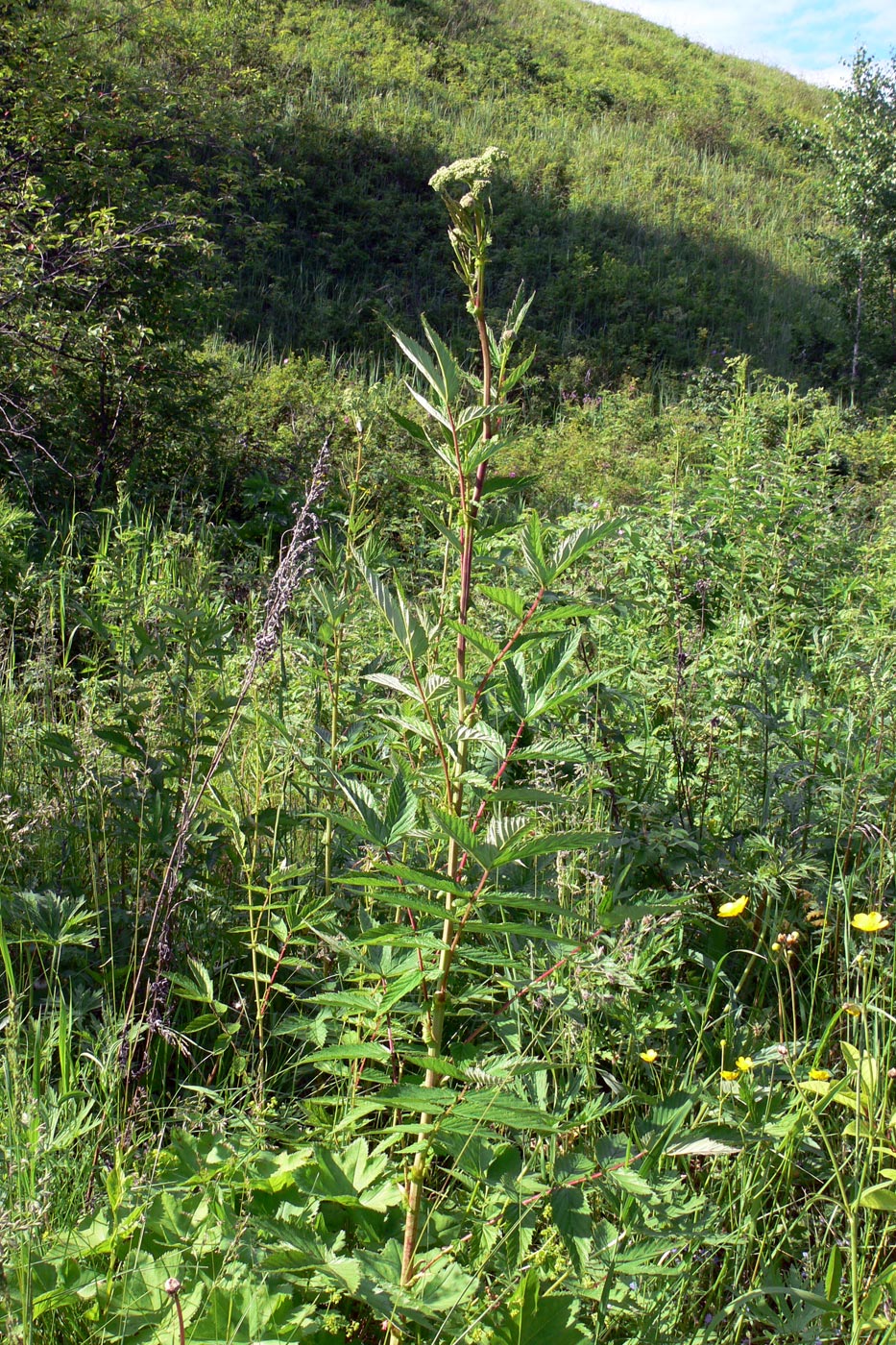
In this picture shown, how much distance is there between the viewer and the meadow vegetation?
123 cm

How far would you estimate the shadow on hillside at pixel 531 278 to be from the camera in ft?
39.3

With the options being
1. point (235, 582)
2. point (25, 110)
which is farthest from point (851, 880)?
point (25, 110)

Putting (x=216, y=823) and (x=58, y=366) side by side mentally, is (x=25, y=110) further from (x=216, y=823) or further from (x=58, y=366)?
(x=216, y=823)

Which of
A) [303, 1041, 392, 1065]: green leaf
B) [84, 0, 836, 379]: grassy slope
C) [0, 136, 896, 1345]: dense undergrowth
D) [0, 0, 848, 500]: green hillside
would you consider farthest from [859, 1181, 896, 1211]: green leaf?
[84, 0, 836, 379]: grassy slope

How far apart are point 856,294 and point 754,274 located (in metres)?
2.82

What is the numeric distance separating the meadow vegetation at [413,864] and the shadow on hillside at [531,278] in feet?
17.2

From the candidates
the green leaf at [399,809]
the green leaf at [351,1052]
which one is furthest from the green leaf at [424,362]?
the green leaf at [351,1052]

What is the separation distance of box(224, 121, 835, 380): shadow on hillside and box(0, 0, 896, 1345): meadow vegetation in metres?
5.25

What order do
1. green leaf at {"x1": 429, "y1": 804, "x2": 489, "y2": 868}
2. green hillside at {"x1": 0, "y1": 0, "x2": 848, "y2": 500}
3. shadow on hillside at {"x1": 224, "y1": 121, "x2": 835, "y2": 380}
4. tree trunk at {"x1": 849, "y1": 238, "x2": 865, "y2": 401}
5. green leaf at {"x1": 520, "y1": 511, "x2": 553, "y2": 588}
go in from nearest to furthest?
green leaf at {"x1": 429, "y1": 804, "x2": 489, "y2": 868}, green leaf at {"x1": 520, "y1": 511, "x2": 553, "y2": 588}, green hillside at {"x1": 0, "y1": 0, "x2": 848, "y2": 500}, shadow on hillside at {"x1": 224, "y1": 121, "x2": 835, "y2": 380}, tree trunk at {"x1": 849, "y1": 238, "x2": 865, "y2": 401}

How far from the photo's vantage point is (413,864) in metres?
2.04

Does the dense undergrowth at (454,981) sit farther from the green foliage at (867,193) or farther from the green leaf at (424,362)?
the green foliage at (867,193)

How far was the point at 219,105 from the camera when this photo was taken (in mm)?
7871

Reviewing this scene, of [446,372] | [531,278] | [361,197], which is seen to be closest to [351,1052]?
[446,372]

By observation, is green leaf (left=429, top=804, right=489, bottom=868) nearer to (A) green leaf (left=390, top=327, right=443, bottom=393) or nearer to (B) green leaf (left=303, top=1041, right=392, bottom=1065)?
(B) green leaf (left=303, top=1041, right=392, bottom=1065)
